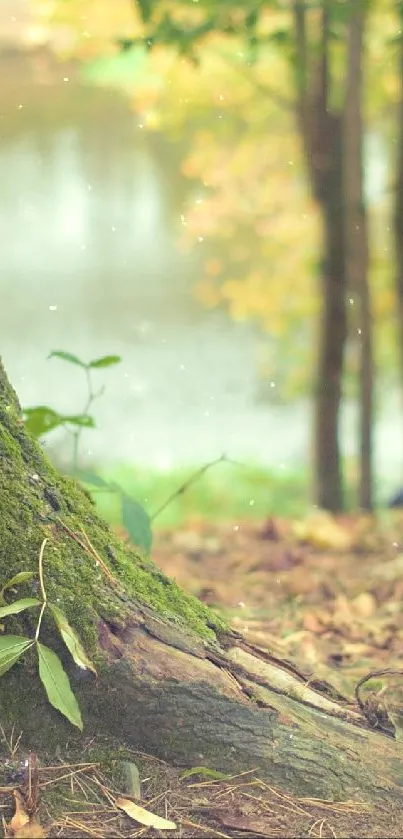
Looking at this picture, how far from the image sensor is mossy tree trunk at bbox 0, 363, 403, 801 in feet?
4.00

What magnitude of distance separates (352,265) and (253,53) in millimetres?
2615

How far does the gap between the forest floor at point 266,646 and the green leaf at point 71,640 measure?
0.43 feet

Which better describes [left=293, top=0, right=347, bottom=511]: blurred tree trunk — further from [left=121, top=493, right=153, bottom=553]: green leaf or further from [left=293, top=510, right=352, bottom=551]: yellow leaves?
[left=121, top=493, right=153, bottom=553]: green leaf

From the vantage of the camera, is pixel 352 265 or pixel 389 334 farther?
pixel 389 334

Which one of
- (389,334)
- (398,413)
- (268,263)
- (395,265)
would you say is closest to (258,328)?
(268,263)

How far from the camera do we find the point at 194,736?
1.23 metres

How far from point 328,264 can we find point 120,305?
454cm

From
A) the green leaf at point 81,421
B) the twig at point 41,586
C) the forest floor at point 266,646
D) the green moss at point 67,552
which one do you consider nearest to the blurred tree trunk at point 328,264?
the forest floor at point 266,646

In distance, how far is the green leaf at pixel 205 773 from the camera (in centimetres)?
122

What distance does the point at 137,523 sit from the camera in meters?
1.81

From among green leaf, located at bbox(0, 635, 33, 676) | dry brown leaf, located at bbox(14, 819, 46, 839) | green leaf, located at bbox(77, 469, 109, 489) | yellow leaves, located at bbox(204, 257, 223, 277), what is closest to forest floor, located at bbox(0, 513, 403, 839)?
dry brown leaf, located at bbox(14, 819, 46, 839)

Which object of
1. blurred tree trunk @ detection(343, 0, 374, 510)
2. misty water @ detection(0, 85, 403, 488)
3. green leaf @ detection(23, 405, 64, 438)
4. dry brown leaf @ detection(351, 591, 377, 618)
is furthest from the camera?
misty water @ detection(0, 85, 403, 488)

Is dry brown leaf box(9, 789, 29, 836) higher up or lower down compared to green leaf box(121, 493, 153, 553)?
lower down

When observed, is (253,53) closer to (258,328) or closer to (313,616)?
(313,616)
